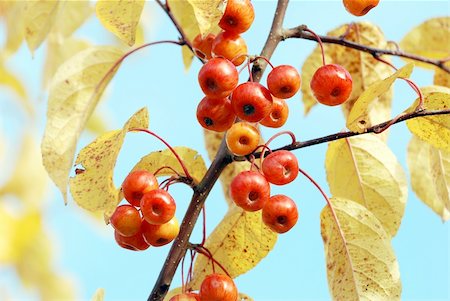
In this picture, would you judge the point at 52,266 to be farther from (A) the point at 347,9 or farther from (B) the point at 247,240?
(A) the point at 347,9

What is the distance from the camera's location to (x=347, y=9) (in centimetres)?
161

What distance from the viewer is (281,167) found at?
1.43m

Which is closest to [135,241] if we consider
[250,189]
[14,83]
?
[250,189]

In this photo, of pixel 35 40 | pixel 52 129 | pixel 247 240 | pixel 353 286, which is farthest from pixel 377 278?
pixel 35 40

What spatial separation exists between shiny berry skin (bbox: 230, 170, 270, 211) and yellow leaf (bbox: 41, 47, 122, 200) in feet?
1.51

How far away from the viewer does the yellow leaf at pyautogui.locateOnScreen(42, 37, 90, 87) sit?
97.7 inches

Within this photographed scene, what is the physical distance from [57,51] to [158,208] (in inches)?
48.2

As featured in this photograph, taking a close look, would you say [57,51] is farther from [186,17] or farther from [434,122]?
[434,122]

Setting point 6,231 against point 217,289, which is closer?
point 217,289

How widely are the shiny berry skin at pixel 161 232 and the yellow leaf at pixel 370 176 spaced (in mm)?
563

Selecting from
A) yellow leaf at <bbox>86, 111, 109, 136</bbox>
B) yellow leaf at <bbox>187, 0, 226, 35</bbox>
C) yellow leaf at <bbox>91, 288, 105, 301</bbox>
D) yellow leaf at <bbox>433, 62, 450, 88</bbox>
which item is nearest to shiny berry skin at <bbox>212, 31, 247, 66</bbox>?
yellow leaf at <bbox>187, 0, 226, 35</bbox>

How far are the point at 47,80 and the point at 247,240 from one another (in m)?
1.18

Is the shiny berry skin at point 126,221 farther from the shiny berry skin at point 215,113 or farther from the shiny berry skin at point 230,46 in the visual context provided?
the shiny berry skin at point 230,46

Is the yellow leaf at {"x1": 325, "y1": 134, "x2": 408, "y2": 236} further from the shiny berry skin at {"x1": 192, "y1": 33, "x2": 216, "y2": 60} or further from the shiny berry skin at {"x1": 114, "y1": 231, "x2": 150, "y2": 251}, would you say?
the shiny berry skin at {"x1": 114, "y1": 231, "x2": 150, "y2": 251}
